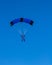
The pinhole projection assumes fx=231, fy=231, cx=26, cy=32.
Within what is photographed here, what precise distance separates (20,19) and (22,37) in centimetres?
319

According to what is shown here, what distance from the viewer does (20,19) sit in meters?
39.3

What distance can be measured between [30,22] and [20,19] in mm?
2014

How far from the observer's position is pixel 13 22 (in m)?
40.3

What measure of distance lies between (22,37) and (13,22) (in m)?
3.07

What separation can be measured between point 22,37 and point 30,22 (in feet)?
9.71

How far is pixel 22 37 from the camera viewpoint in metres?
40.1

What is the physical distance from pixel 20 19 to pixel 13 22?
1704mm

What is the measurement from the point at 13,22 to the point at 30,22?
2970 millimetres

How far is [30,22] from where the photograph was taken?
4022 centimetres
